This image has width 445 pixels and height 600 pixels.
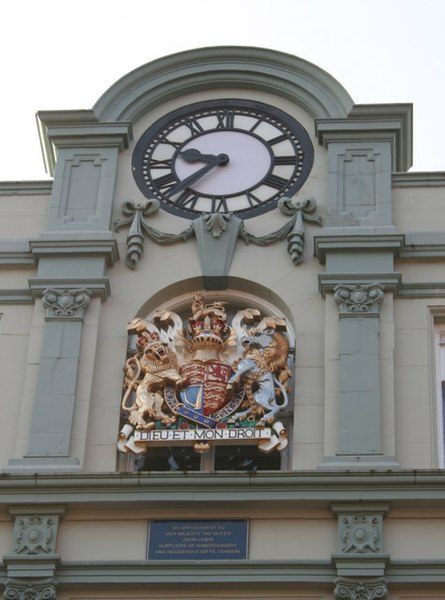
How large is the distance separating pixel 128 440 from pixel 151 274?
288 centimetres

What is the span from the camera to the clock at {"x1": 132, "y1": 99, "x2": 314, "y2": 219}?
26.5 metres

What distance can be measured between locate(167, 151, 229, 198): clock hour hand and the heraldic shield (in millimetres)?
2154

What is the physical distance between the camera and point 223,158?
1061 inches

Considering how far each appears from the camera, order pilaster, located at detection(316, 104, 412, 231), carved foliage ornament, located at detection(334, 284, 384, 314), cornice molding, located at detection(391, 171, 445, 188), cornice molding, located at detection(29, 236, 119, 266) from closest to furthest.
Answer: carved foliage ornament, located at detection(334, 284, 384, 314) → cornice molding, located at detection(29, 236, 119, 266) → pilaster, located at detection(316, 104, 412, 231) → cornice molding, located at detection(391, 171, 445, 188)

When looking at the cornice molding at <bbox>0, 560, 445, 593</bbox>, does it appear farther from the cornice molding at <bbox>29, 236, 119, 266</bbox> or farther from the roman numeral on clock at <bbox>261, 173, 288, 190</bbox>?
the roman numeral on clock at <bbox>261, 173, 288, 190</bbox>

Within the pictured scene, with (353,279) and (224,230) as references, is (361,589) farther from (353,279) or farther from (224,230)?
(224,230)

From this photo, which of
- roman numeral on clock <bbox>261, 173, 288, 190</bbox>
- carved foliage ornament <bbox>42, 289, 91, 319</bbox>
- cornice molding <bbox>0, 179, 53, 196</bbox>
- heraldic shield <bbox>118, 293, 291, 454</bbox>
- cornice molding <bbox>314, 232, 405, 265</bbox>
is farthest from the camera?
cornice molding <bbox>0, 179, 53, 196</bbox>

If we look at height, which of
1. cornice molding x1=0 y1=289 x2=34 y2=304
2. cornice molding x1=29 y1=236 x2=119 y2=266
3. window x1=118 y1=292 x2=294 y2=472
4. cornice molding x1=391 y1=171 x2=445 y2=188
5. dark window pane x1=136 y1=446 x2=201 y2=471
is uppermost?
cornice molding x1=391 y1=171 x2=445 y2=188

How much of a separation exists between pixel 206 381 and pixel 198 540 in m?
2.52

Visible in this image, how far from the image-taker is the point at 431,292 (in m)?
24.9

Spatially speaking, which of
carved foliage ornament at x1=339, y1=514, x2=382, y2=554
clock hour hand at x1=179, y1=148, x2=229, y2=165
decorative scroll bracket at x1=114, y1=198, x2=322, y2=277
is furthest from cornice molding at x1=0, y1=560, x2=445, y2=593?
clock hour hand at x1=179, y1=148, x2=229, y2=165

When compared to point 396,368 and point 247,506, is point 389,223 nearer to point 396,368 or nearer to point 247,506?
point 396,368

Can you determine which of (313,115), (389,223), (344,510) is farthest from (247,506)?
(313,115)

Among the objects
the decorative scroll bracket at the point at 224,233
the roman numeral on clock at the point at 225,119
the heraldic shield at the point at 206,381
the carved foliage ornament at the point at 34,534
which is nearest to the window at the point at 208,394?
the heraldic shield at the point at 206,381
